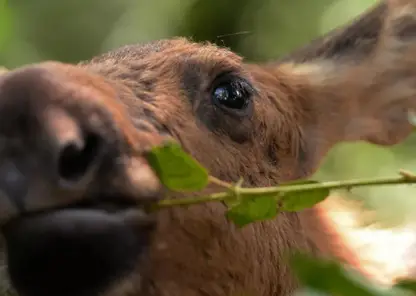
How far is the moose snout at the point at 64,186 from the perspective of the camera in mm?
1150

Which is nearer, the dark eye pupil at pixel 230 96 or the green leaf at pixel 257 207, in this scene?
the green leaf at pixel 257 207

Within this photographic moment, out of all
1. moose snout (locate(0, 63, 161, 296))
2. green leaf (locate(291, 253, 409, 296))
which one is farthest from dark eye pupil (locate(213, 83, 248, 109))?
green leaf (locate(291, 253, 409, 296))

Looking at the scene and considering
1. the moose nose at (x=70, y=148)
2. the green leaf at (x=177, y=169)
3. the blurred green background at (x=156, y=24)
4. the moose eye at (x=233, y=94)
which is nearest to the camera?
the green leaf at (x=177, y=169)

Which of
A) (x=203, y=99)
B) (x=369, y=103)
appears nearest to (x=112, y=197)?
(x=203, y=99)

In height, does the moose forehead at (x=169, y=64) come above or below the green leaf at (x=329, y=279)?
above

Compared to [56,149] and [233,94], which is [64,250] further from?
[233,94]

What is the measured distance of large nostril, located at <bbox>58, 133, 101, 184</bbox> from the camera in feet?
3.73

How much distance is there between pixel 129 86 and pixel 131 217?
0.48 meters

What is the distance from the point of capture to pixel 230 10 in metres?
4.82

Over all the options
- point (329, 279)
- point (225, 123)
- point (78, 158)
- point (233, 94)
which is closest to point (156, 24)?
point (233, 94)

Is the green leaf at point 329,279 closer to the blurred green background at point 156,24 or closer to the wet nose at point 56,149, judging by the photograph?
the wet nose at point 56,149

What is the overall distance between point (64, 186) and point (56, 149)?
0.20ft

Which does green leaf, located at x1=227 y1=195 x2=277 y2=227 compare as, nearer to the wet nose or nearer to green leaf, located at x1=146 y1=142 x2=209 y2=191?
green leaf, located at x1=146 y1=142 x2=209 y2=191

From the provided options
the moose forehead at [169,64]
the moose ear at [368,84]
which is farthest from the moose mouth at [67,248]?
the moose ear at [368,84]
